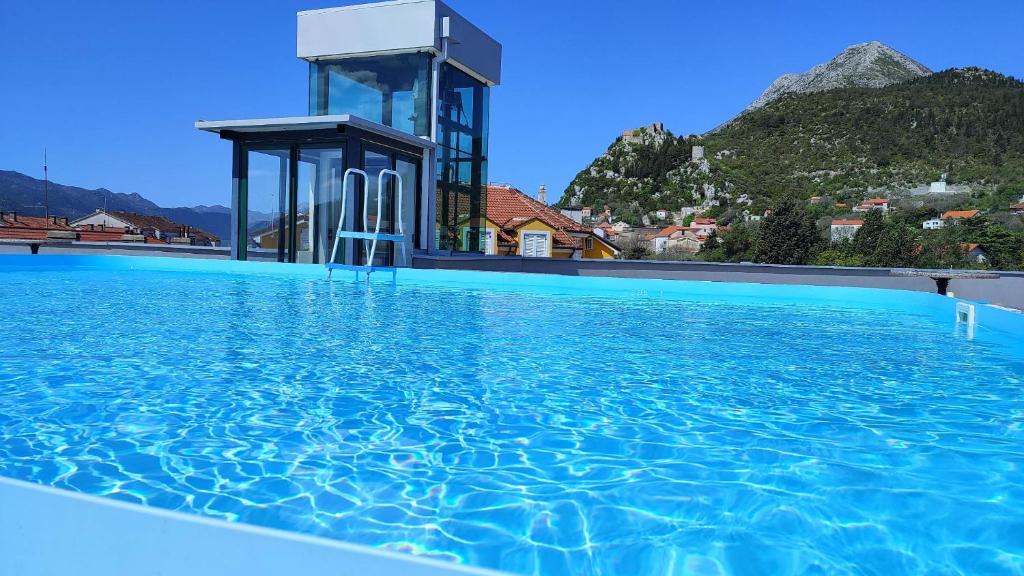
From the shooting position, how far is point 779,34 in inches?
2434

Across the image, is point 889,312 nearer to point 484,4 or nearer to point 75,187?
point 484,4

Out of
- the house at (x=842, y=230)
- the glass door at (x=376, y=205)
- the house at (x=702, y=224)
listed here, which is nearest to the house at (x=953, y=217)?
the house at (x=842, y=230)

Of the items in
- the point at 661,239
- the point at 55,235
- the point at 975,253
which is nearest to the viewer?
the point at 55,235

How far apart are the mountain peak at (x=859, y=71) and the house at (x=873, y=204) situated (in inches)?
893

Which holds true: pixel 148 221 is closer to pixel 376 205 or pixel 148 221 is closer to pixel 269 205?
pixel 269 205

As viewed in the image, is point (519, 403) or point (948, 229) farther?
point (948, 229)

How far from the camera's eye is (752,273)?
38.7 ft

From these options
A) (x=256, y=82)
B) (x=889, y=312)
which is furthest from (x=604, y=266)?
(x=256, y=82)

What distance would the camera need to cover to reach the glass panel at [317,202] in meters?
11.1

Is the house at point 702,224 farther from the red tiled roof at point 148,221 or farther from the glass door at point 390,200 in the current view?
the glass door at point 390,200

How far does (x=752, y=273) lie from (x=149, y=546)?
454 inches

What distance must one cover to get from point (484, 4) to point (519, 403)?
23.4m

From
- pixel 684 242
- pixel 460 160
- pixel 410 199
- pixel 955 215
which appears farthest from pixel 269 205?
pixel 684 242

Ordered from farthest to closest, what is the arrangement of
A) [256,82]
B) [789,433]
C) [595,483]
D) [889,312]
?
1. [256,82]
2. [889,312]
3. [789,433]
4. [595,483]
